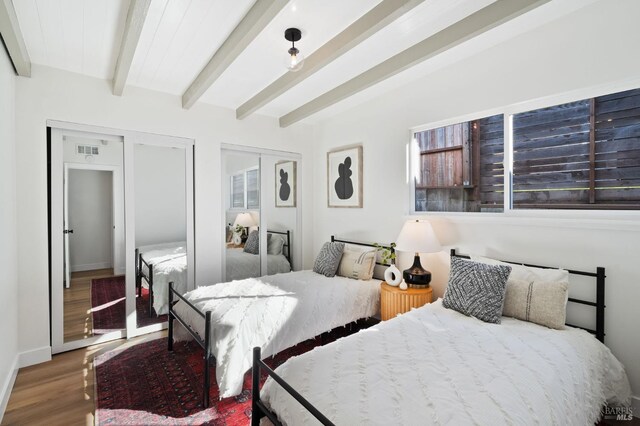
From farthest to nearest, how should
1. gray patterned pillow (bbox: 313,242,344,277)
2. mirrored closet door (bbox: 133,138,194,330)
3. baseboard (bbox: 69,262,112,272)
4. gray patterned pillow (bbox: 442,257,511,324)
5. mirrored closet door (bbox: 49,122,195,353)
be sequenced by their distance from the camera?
1. gray patterned pillow (bbox: 313,242,344,277)
2. mirrored closet door (bbox: 133,138,194,330)
3. baseboard (bbox: 69,262,112,272)
4. mirrored closet door (bbox: 49,122,195,353)
5. gray patterned pillow (bbox: 442,257,511,324)

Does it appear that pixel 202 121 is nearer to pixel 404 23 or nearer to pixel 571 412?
pixel 404 23

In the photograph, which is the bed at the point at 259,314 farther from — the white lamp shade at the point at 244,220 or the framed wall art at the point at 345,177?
the framed wall art at the point at 345,177

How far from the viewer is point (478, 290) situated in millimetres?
2217

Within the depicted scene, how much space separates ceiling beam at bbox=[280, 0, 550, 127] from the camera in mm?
1919

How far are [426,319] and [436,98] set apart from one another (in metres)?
2.11

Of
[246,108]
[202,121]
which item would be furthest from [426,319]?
[202,121]

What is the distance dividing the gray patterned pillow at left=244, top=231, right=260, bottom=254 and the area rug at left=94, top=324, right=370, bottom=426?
1372mm

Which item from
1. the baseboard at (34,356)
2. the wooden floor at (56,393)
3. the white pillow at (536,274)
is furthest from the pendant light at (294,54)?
the baseboard at (34,356)

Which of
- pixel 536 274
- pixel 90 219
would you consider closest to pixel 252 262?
pixel 90 219

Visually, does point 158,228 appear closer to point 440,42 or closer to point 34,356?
point 34,356

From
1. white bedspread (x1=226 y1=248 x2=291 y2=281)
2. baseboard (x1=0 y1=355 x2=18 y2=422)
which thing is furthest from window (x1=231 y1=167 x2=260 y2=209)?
baseboard (x1=0 y1=355 x2=18 y2=422)

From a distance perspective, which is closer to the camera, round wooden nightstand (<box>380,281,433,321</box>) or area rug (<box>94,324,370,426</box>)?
area rug (<box>94,324,370,426</box>)

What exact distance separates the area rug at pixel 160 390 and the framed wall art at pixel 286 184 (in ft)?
6.81

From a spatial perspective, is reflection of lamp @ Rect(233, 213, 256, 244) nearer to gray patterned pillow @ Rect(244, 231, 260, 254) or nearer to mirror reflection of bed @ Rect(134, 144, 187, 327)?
gray patterned pillow @ Rect(244, 231, 260, 254)
